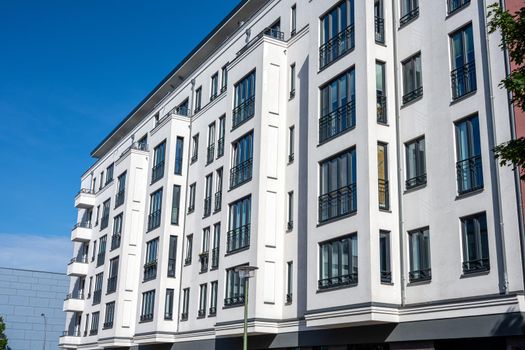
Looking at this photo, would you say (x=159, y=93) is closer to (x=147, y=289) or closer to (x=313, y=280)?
(x=147, y=289)

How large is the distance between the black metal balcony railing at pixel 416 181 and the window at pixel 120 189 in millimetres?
27673

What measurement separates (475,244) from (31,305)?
208 feet

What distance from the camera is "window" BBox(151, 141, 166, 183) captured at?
40.1 meters

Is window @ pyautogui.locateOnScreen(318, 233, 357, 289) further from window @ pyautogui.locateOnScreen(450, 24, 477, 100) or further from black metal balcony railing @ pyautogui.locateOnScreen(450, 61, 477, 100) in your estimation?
window @ pyautogui.locateOnScreen(450, 24, 477, 100)

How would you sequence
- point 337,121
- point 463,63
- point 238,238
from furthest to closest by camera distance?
1. point 238,238
2. point 337,121
3. point 463,63

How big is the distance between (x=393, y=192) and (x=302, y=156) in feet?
19.6

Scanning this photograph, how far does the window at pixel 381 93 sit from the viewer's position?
23547 mm

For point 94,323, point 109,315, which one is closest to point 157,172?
point 109,315

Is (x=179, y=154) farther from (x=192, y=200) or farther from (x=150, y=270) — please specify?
(x=150, y=270)

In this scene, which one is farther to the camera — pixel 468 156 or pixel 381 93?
pixel 381 93

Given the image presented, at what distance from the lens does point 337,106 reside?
25.0 metres

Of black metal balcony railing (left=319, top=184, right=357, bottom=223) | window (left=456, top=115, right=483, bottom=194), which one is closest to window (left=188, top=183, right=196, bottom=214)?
black metal balcony railing (left=319, top=184, right=357, bottom=223)

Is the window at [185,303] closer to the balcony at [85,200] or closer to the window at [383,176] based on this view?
the window at [383,176]

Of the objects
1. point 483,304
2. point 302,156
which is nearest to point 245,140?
point 302,156
